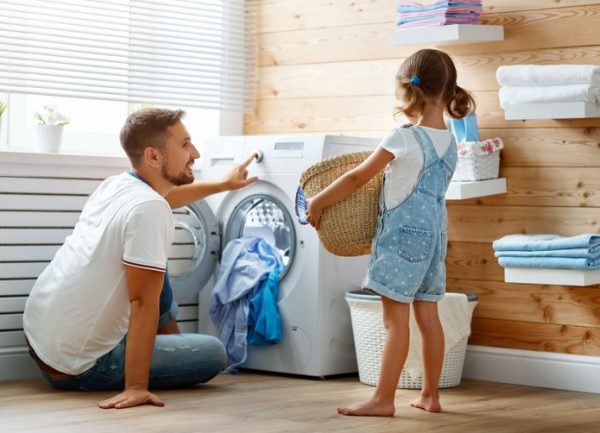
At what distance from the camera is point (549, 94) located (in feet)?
10.9

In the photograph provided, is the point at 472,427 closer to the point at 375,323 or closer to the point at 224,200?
the point at 375,323

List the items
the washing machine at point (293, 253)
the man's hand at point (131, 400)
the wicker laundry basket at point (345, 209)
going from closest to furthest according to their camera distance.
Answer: the man's hand at point (131, 400) → the wicker laundry basket at point (345, 209) → the washing machine at point (293, 253)

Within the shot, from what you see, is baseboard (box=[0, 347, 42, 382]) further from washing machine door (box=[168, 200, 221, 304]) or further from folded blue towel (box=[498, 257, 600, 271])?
folded blue towel (box=[498, 257, 600, 271])

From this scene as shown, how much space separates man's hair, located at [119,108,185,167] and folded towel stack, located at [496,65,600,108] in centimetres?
113

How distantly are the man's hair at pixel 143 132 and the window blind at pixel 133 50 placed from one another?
2.66ft

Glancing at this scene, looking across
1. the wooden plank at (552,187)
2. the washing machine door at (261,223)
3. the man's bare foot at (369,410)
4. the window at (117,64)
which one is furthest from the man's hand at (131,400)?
the wooden plank at (552,187)

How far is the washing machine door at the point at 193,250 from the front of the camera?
3.79 metres

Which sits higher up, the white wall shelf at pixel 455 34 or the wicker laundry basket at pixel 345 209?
the white wall shelf at pixel 455 34

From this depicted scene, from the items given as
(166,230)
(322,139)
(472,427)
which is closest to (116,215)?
(166,230)

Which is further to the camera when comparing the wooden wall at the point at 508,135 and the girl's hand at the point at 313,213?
the wooden wall at the point at 508,135

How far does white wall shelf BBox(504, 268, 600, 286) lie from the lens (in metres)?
3.26

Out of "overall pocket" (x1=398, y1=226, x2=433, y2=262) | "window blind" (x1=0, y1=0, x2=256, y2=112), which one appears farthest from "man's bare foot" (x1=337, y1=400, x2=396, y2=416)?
"window blind" (x1=0, y1=0, x2=256, y2=112)

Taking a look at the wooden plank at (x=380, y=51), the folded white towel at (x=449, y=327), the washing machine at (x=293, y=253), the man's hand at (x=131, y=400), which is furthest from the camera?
the washing machine at (x=293, y=253)

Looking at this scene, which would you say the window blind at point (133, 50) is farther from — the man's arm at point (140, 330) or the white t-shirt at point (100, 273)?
the man's arm at point (140, 330)
